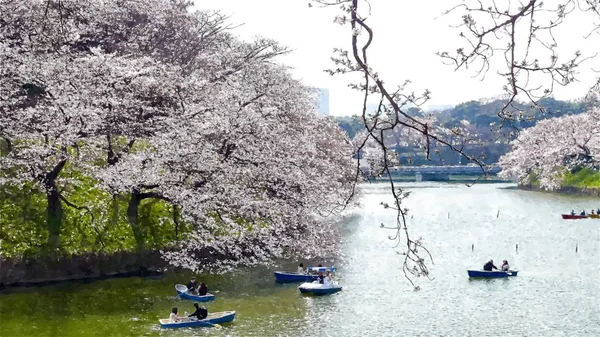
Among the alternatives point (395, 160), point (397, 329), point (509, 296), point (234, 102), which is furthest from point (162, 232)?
point (395, 160)

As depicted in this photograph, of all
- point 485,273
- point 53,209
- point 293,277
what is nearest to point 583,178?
point 485,273

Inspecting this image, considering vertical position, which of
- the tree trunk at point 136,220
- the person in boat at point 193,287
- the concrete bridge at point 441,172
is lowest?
the person in boat at point 193,287

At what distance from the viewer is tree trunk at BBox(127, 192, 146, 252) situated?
28688 millimetres

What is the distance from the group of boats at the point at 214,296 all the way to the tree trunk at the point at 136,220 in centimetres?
448

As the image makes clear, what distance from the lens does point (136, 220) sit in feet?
98.5

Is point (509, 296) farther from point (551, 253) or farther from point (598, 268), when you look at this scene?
point (551, 253)

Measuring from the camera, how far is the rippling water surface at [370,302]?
20.9m

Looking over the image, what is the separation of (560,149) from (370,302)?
6223 centimetres

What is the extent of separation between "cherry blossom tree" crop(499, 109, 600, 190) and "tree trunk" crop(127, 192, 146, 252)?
54402 millimetres

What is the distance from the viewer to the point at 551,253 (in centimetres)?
3712

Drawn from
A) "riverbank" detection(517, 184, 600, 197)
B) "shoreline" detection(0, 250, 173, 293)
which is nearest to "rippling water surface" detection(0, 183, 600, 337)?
"shoreline" detection(0, 250, 173, 293)

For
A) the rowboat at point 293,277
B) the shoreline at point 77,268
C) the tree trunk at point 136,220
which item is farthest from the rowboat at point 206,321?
the tree trunk at point 136,220

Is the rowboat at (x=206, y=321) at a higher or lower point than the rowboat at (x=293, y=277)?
lower

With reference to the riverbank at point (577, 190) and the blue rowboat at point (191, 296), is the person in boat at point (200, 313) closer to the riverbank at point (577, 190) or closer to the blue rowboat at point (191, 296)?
the blue rowboat at point (191, 296)
